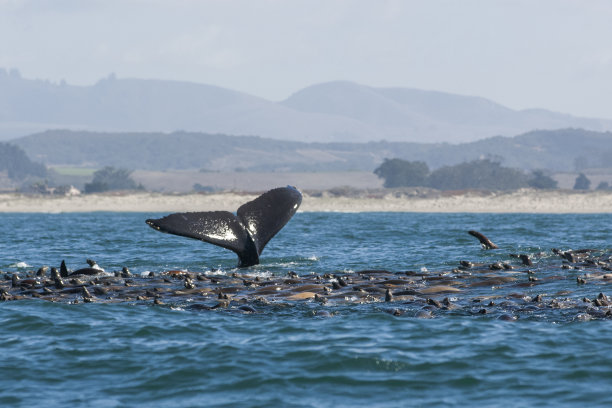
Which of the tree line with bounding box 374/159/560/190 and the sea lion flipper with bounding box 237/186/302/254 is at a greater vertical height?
the tree line with bounding box 374/159/560/190

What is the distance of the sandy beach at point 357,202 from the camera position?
91188mm

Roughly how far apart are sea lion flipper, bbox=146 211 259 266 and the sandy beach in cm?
6684

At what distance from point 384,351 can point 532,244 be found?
24005 millimetres

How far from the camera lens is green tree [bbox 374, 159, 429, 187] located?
479ft

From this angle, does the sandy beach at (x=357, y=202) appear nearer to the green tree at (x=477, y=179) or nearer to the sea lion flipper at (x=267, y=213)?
the green tree at (x=477, y=179)

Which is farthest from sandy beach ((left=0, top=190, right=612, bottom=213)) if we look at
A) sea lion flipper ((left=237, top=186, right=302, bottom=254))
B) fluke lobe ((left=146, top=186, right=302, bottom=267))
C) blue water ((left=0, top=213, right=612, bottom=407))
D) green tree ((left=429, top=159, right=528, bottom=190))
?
blue water ((left=0, top=213, right=612, bottom=407))

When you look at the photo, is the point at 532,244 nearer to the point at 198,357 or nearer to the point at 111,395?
the point at 198,357

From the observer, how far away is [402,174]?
147 meters

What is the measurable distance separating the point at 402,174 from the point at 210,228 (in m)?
127

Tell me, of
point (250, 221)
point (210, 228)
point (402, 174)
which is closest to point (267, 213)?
point (250, 221)

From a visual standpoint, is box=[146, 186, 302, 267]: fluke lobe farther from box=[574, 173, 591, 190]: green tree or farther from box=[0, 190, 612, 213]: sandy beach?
box=[574, 173, 591, 190]: green tree

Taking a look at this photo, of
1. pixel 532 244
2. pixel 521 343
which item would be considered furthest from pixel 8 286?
pixel 532 244

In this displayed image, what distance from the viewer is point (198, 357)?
45.4 feet

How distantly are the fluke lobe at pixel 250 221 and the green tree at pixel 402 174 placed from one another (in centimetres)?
12335
